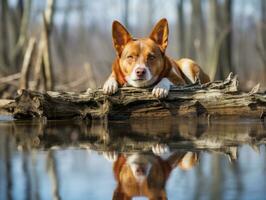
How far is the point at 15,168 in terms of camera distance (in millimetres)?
4320

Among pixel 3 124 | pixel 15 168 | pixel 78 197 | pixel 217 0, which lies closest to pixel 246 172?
pixel 78 197

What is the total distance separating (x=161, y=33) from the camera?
788 cm

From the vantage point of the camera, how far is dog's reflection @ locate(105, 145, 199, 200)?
132 inches

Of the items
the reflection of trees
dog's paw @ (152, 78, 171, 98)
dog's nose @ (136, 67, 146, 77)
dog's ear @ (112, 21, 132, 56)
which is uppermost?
dog's ear @ (112, 21, 132, 56)

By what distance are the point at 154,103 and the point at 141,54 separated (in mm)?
635

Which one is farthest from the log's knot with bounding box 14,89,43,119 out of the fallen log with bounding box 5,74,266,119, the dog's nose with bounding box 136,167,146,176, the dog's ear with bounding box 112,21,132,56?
the dog's nose with bounding box 136,167,146,176

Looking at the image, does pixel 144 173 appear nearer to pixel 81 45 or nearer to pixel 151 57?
pixel 151 57

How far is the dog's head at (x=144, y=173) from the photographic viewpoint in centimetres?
334

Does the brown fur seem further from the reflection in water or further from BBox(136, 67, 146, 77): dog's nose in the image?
the reflection in water

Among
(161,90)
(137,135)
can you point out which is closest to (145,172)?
(137,135)

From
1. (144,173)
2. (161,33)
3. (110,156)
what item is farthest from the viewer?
(161,33)

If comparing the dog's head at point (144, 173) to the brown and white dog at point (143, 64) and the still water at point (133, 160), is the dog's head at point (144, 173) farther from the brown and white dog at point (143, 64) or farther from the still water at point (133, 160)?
the brown and white dog at point (143, 64)

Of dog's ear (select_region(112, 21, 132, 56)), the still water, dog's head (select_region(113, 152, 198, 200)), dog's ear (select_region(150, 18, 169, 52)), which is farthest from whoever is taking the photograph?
dog's ear (select_region(150, 18, 169, 52))

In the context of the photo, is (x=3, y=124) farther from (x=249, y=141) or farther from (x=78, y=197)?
(x=78, y=197)
